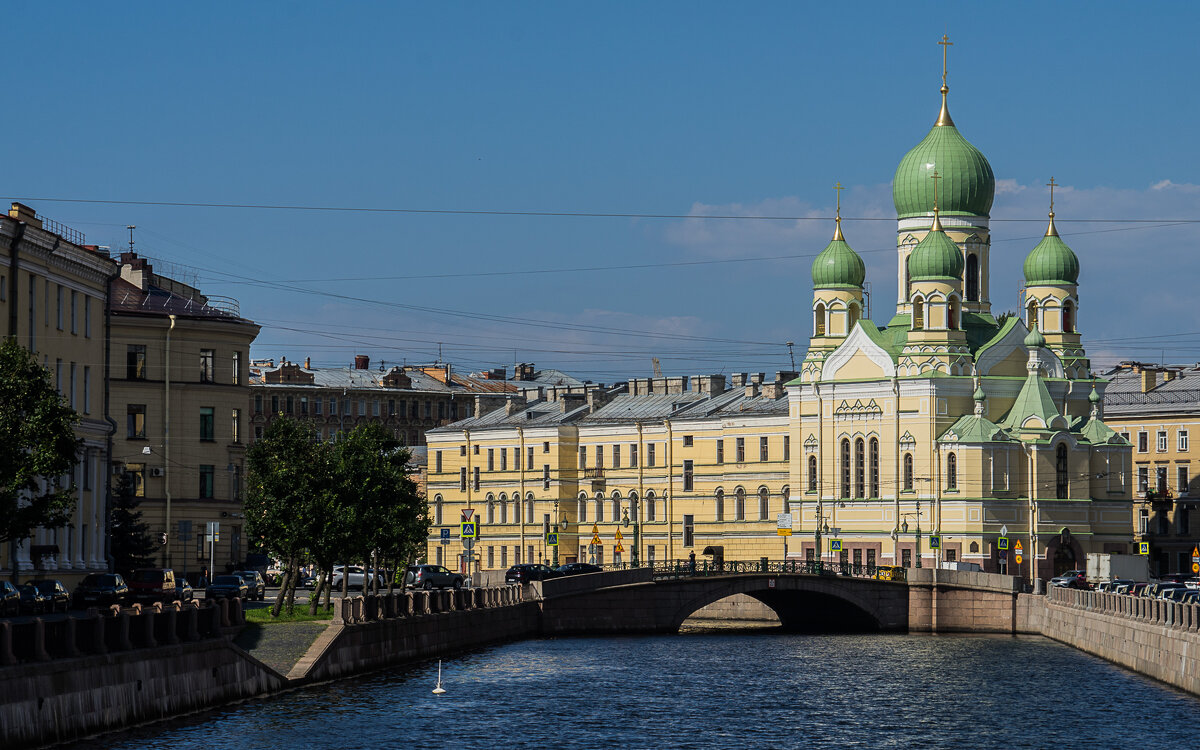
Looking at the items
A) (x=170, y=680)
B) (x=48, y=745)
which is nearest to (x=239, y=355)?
(x=170, y=680)

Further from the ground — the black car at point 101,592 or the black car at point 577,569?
the black car at point 101,592

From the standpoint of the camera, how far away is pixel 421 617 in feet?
228

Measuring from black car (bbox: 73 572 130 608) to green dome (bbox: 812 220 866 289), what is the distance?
2777 inches

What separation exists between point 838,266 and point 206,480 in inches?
1874

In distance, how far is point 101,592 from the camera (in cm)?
6316

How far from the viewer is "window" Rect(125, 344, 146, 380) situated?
308 feet

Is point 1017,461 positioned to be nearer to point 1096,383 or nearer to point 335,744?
point 1096,383

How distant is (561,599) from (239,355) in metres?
19.8

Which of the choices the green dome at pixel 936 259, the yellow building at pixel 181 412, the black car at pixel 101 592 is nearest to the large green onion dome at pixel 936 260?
the green dome at pixel 936 259

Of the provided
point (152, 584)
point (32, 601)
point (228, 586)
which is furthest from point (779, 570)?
point (32, 601)

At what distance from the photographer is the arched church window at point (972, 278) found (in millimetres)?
128125

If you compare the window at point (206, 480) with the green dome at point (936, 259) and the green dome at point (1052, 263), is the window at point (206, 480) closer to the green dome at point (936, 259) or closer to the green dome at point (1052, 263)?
the green dome at point (936, 259)

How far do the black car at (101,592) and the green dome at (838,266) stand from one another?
70.5 meters

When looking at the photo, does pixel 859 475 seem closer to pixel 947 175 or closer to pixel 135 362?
pixel 947 175
